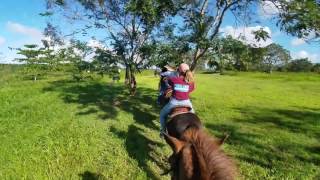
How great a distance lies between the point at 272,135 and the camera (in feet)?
43.9

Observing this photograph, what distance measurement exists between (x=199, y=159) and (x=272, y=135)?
909 cm

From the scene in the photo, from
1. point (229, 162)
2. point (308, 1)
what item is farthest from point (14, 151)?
point (308, 1)

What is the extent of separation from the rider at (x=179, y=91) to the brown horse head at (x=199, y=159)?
14.1 ft

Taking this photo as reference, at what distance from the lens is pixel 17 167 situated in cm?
989

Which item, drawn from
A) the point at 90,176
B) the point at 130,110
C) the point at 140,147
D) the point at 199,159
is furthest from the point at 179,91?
the point at 130,110

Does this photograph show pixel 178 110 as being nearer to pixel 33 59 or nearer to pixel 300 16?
pixel 300 16

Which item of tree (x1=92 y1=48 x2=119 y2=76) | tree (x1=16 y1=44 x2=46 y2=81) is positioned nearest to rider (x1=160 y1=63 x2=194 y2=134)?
tree (x1=92 y1=48 x2=119 y2=76)

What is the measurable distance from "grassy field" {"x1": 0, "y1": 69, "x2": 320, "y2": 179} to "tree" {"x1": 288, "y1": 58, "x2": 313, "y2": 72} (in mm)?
84498

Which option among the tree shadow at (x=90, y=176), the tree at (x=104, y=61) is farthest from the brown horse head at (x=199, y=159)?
the tree at (x=104, y=61)

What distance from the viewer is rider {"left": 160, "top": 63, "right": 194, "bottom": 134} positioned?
10.2 m

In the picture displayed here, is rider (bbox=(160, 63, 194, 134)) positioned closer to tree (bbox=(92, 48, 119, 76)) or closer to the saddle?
the saddle

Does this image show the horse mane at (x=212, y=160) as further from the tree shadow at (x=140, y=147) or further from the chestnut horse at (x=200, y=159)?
the tree shadow at (x=140, y=147)

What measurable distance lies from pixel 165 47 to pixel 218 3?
102 inches

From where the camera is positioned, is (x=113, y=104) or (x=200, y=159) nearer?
(x=200, y=159)
